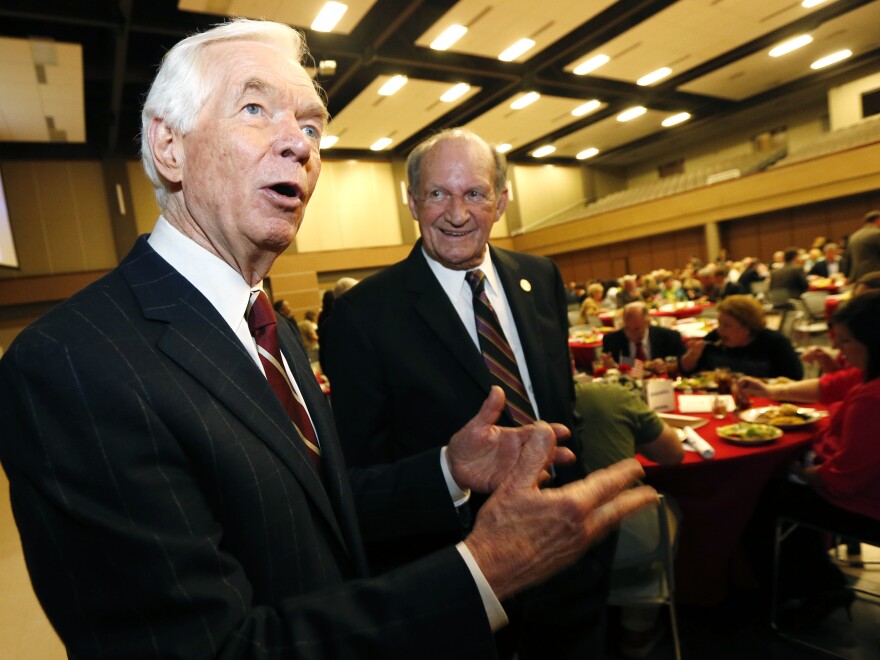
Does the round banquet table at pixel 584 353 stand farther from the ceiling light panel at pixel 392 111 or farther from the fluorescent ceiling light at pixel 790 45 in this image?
the fluorescent ceiling light at pixel 790 45

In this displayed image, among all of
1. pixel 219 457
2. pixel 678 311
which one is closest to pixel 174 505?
pixel 219 457

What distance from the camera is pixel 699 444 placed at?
2445 mm

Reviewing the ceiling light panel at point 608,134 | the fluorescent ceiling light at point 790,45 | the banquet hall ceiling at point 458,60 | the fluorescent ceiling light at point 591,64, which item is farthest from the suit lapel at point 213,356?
the ceiling light panel at point 608,134

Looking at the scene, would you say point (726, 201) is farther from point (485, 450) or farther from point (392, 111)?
point (485, 450)

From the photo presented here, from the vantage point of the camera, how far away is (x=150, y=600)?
616mm

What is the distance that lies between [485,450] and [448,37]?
1037 cm

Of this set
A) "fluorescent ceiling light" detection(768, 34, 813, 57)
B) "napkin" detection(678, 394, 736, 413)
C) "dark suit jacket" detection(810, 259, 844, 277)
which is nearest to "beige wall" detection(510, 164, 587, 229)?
"fluorescent ceiling light" detection(768, 34, 813, 57)

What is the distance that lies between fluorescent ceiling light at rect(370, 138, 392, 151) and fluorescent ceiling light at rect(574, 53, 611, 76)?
591cm

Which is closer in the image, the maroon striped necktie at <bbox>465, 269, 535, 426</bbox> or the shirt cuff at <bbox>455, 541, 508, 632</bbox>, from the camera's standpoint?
the shirt cuff at <bbox>455, 541, 508, 632</bbox>

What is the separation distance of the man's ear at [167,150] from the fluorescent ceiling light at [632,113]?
1693cm

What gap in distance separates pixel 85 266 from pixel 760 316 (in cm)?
1485

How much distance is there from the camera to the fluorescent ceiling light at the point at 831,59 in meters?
13.9

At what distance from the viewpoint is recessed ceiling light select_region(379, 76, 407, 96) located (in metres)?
11.1

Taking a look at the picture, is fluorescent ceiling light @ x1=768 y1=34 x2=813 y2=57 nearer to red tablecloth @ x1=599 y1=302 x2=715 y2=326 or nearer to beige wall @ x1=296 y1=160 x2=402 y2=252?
red tablecloth @ x1=599 y1=302 x2=715 y2=326
